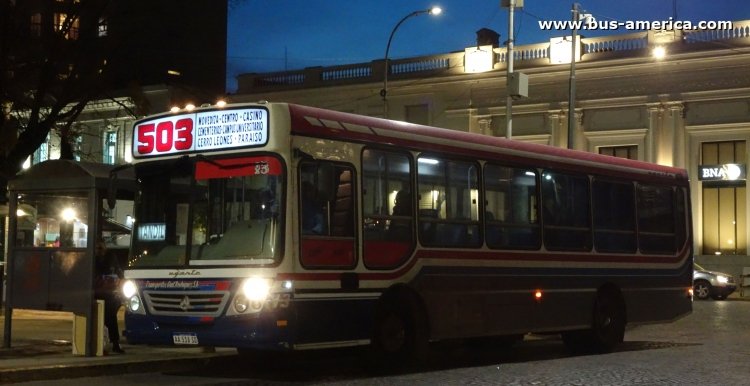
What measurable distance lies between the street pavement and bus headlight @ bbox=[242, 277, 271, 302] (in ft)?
8.47

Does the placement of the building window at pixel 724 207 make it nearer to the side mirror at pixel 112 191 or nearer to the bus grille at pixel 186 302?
the side mirror at pixel 112 191

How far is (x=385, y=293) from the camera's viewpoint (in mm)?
12414

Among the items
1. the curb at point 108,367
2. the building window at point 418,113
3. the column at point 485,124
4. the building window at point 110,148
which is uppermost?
the building window at point 418,113

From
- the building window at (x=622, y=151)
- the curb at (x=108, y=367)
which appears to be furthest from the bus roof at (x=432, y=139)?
the building window at (x=622, y=151)

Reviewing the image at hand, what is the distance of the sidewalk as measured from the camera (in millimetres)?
11984

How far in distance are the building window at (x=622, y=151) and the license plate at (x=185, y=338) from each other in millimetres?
31819

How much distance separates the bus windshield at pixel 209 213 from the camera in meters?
11.3

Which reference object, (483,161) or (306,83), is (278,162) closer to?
(483,161)

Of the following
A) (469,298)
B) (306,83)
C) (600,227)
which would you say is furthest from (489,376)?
(306,83)

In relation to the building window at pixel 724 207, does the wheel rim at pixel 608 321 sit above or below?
below

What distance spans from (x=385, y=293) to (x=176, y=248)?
264 cm

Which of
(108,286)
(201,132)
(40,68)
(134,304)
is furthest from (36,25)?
(134,304)

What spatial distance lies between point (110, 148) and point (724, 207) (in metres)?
28.6

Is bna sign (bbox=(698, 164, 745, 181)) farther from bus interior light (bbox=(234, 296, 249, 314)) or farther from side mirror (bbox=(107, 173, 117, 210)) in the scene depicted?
bus interior light (bbox=(234, 296, 249, 314))
